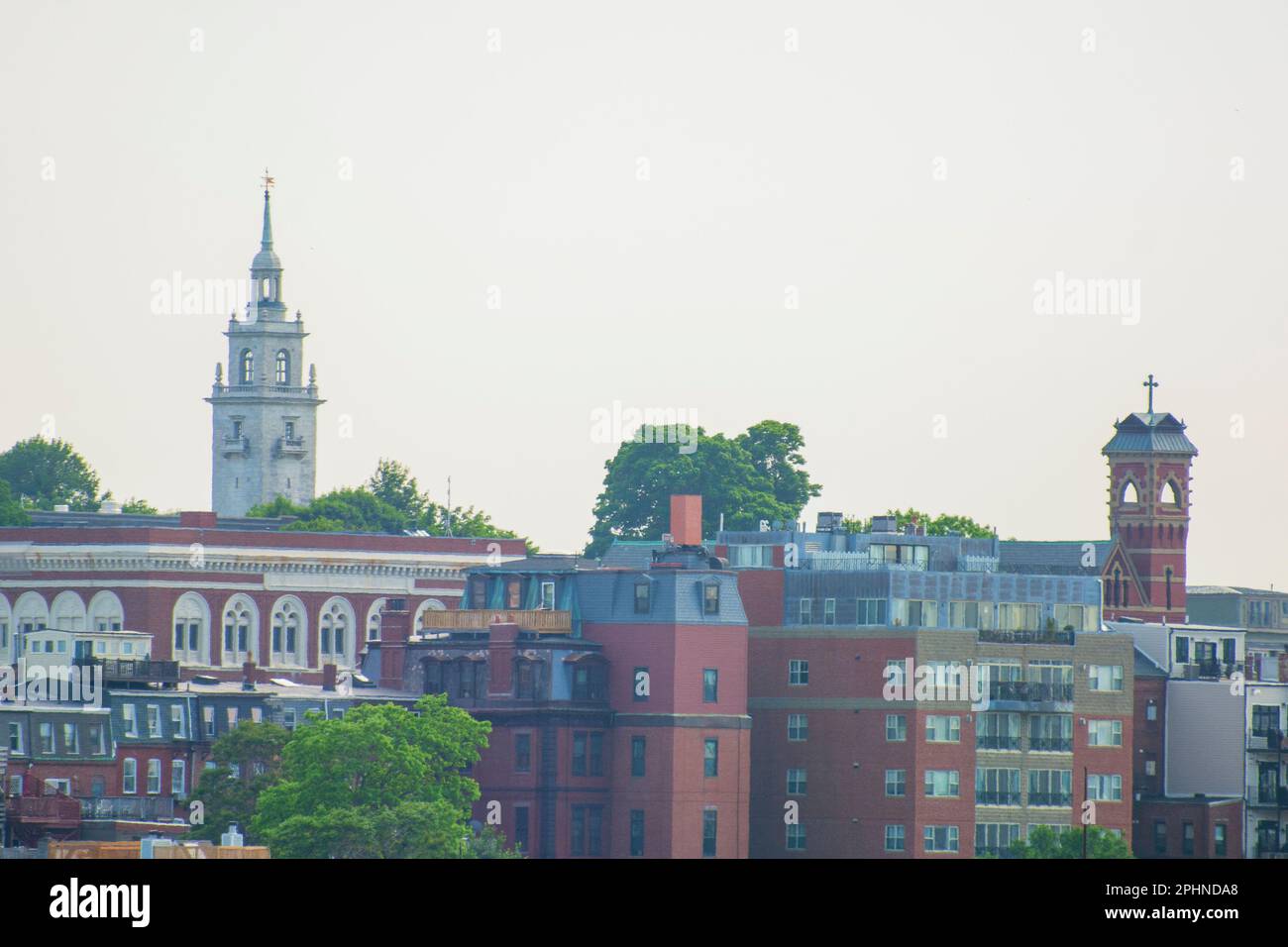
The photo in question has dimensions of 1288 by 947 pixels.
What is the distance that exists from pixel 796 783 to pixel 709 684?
5.60m

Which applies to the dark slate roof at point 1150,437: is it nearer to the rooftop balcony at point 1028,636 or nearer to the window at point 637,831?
the rooftop balcony at point 1028,636

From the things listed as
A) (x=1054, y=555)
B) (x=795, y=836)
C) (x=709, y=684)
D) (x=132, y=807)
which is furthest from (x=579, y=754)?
(x=1054, y=555)

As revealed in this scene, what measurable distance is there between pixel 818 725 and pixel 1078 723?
1058 centimetres

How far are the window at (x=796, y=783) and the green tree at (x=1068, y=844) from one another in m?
8.08

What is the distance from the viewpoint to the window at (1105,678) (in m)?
127

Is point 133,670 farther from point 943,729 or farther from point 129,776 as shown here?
point 943,729

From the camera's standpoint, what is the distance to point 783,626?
4902 inches

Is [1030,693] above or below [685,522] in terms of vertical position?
below

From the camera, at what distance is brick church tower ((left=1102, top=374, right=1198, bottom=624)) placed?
19100 centimetres

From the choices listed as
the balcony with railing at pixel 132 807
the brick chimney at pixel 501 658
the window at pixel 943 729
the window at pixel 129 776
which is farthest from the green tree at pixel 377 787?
the window at pixel 943 729

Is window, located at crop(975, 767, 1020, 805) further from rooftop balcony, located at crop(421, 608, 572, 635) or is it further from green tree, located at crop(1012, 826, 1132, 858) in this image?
rooftop balcony, located at crop(421, 608, 572, 635)

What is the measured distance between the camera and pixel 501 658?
120125mm

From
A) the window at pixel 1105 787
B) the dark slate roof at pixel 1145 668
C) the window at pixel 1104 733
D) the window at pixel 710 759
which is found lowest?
the window at pixel 1105 787
